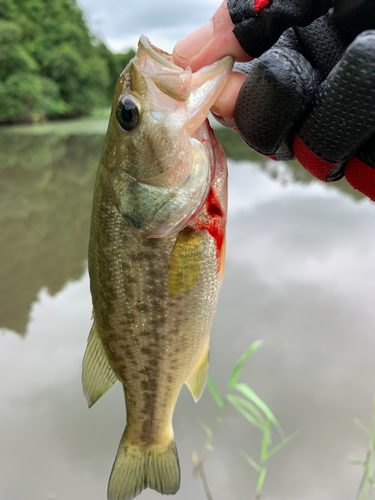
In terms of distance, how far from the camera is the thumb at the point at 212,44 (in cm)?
125

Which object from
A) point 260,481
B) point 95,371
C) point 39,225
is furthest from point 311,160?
point 39,225

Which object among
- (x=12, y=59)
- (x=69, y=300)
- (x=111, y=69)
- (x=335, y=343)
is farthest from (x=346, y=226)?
(x=111, y=69)

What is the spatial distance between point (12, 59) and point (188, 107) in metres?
36.0

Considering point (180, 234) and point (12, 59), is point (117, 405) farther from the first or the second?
point (12, 59)

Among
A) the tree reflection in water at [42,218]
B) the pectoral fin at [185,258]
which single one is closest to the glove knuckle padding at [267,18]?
the pectoral fin at [185,258]

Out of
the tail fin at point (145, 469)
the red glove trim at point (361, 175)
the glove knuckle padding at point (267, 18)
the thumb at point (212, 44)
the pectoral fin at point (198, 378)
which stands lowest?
the tail fin at point (145, 469)

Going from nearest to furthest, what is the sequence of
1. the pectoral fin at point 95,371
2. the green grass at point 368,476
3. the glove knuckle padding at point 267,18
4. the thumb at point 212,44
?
1. the glove knuckle padding at point 267,18
2. the thumb at point 212,44
3. the pectoral fin at point 95,371
4. the green grass at point 368,476

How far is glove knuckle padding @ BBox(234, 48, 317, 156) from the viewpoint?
3.76 feet

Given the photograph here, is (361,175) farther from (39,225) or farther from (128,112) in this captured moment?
(39,225)

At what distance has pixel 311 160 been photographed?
130cm

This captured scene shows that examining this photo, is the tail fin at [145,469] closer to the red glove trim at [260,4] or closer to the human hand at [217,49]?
the human hand at [217,49]

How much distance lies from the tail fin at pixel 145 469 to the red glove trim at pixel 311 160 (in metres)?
1.56

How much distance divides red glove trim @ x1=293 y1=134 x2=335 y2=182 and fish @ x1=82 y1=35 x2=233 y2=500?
31 centimetres

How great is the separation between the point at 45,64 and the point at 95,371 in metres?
42.5
